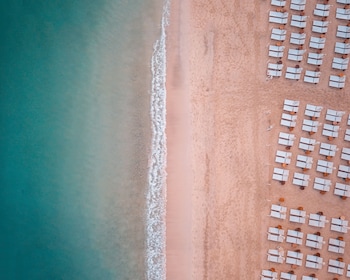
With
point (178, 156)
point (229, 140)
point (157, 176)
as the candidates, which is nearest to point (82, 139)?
point (157, 176)

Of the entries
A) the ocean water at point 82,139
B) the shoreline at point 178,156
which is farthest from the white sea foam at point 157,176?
the shoreline at point 178,156

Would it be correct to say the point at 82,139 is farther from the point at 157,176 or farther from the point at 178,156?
the point at 178,156

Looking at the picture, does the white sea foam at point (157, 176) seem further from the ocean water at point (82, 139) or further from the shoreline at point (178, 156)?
the shoreline at point (178, 156)

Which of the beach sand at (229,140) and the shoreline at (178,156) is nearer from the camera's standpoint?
the beach sand at (229,140)

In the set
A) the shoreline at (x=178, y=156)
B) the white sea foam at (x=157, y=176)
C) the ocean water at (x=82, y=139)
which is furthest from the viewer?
the ocean water at (x=82, y=139)

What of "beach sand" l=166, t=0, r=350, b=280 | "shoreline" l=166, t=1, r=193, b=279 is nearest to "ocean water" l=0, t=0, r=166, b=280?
"shoreline" l=166, t=1, r=193, b=279

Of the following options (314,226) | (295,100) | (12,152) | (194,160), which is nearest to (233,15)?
(295,100)

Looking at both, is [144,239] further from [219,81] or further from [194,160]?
[219,81]
